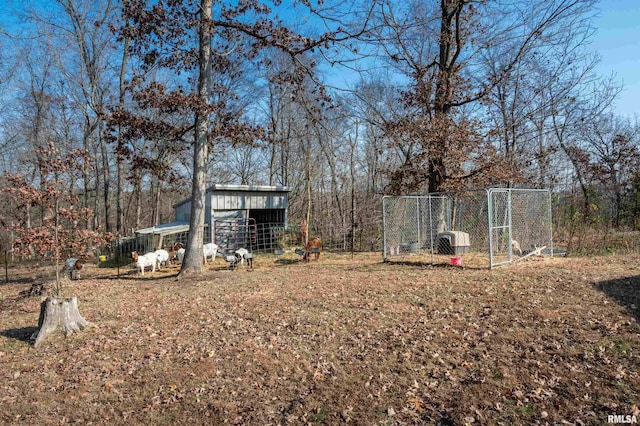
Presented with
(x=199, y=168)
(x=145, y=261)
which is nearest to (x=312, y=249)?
(x=199, y=168)

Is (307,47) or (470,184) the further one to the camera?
(470,184)

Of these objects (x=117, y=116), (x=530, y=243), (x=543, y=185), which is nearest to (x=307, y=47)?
(x=117, y=116)

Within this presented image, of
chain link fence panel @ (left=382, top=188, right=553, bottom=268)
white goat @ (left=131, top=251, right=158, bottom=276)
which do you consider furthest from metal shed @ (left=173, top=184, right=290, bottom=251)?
chain link fence panel @ (left=382, top=188, right=553, bottom=268)

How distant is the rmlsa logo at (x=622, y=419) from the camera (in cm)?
331

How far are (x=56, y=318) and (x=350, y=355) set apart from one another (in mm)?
4834

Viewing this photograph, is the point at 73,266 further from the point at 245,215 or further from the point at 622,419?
the point at 622,419

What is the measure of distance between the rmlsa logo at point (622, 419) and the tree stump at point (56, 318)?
719cm

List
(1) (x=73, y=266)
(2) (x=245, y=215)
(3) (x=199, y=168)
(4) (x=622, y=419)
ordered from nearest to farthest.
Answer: (4) (x=622, y=419)
(3) (x=199, y=168)
(1) (x=73, y=266)
(2) (x=245, y=215)

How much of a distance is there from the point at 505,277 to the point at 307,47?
7.70 meters

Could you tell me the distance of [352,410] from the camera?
3844mm

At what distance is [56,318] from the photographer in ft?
20.4

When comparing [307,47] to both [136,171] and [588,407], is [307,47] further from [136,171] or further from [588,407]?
[588,407]

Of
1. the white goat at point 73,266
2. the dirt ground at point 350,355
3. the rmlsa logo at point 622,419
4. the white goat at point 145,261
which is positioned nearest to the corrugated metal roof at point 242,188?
the white goat at point 145,261

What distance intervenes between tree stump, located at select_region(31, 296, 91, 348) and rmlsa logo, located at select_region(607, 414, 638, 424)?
719 cm
